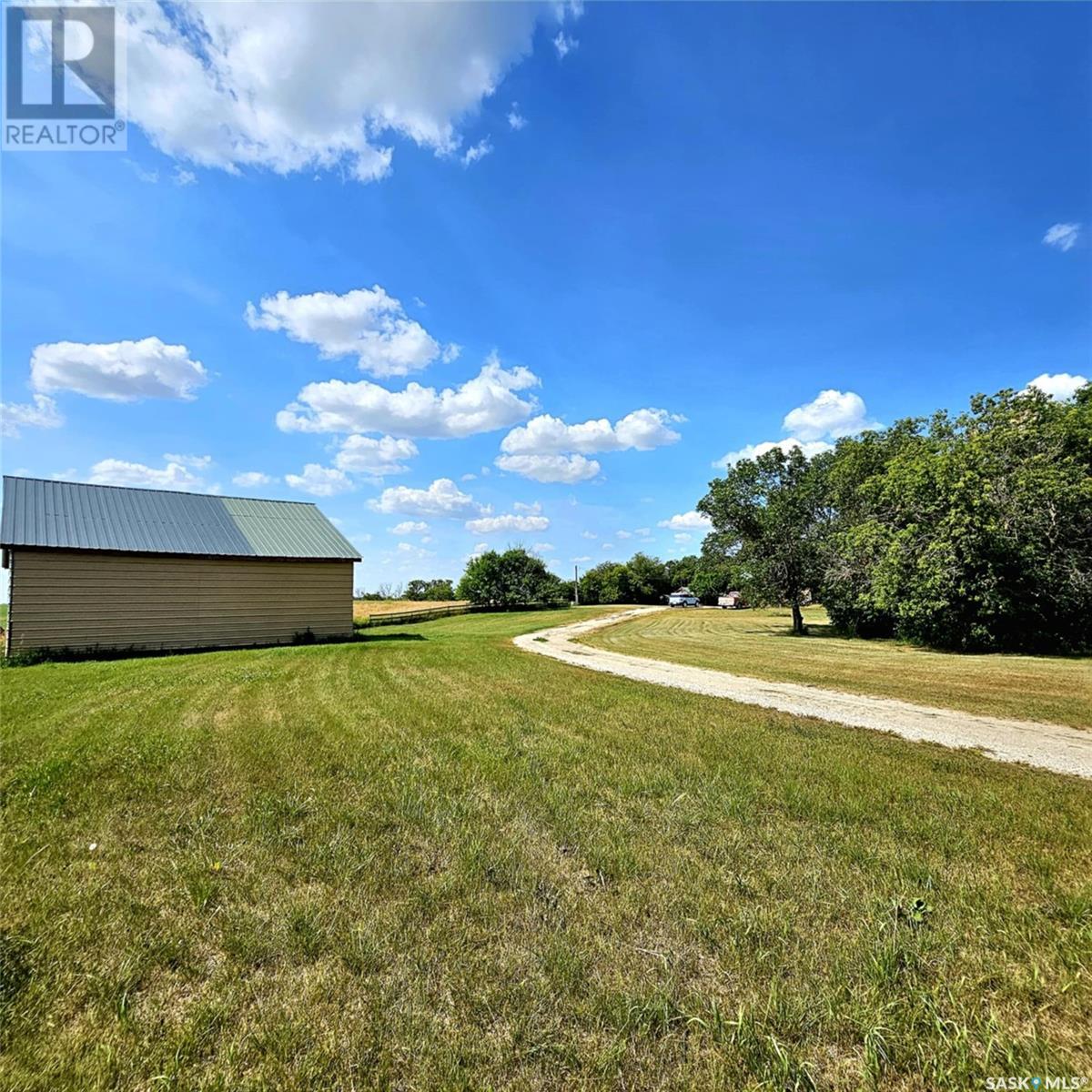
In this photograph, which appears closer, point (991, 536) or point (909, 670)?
point (909, 670)

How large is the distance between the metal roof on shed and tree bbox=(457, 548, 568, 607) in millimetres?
27887

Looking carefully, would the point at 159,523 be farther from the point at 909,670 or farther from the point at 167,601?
the point at 909,670

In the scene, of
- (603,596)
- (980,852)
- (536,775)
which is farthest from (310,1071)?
(603,596)

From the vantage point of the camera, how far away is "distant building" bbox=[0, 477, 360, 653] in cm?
1564

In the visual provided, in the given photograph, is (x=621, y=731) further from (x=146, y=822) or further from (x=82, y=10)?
(x=82, y=10)

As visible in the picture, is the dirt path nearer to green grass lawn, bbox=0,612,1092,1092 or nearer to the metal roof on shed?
green grass lawn, bbox=0,612,1092,1092

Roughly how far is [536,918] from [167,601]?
1908 cm

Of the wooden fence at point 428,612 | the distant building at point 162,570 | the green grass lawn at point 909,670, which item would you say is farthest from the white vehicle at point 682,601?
the distant building at point 162,570

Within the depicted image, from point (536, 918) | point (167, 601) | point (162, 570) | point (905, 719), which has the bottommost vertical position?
point (905, 719)

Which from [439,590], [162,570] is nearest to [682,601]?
→ [439,590]

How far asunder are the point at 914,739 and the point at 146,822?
7734mm

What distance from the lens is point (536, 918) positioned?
2.83 m

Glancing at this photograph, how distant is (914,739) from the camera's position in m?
6.38

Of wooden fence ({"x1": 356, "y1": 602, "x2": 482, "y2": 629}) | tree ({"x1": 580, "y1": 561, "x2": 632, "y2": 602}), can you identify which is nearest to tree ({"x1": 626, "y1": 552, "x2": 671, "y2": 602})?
tree ({"x1": 580, "y1": 561, "x2": 632, "y2": 602})
